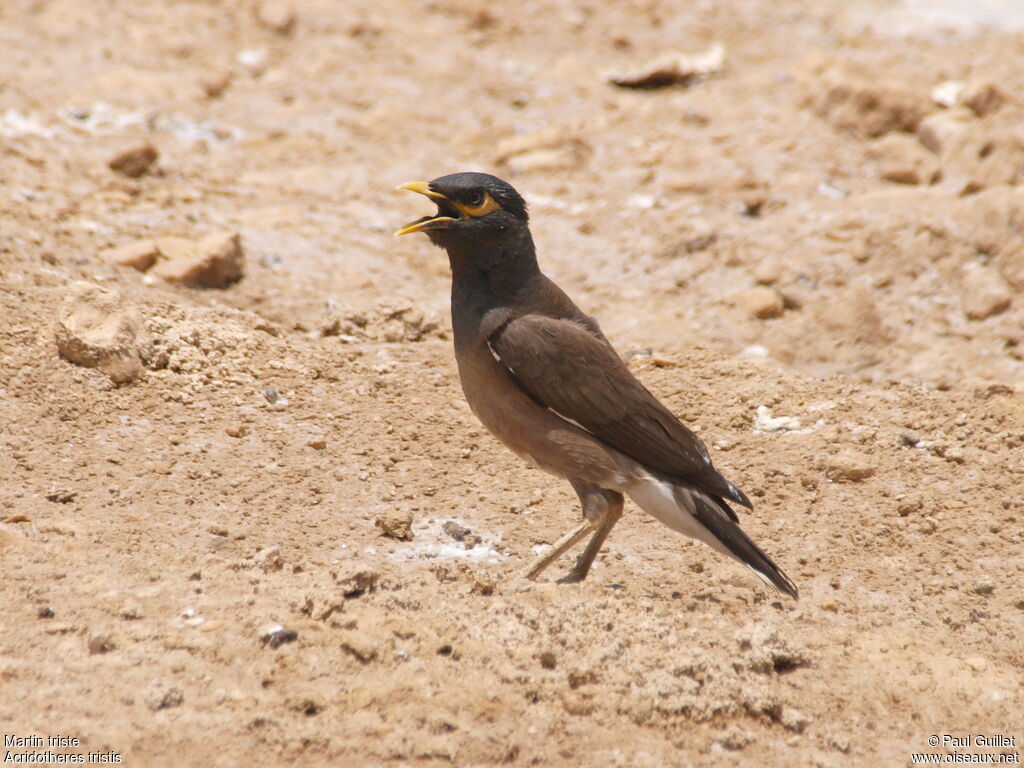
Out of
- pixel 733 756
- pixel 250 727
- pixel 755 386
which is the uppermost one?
pixel 250 727

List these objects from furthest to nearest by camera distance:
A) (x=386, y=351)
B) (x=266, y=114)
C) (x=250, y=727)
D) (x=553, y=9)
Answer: (x=553, y=9) < (x=266, y=114) < (x=386, y=351) < (x=250, y=727)

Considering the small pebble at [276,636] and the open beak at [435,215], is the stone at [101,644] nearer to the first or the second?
the small pebble at [276,636]

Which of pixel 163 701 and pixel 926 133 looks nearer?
pixel 163 701

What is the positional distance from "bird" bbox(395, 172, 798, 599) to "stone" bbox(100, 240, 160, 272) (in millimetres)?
2814

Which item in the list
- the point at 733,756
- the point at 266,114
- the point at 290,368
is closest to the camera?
the point at 733,756

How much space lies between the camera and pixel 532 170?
1041 centimetres

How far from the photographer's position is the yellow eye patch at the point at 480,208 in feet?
19.4

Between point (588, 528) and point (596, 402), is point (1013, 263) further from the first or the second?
point (588, 528)

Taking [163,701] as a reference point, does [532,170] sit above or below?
below

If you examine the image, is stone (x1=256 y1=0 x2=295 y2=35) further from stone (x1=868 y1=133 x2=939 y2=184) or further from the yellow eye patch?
the yellow eye patch

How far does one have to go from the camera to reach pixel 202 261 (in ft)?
25.9

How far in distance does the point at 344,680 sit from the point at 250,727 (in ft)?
1.42

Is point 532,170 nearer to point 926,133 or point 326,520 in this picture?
point 926,133

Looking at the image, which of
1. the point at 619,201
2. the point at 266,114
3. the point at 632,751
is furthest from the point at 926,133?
the point at 632,751
